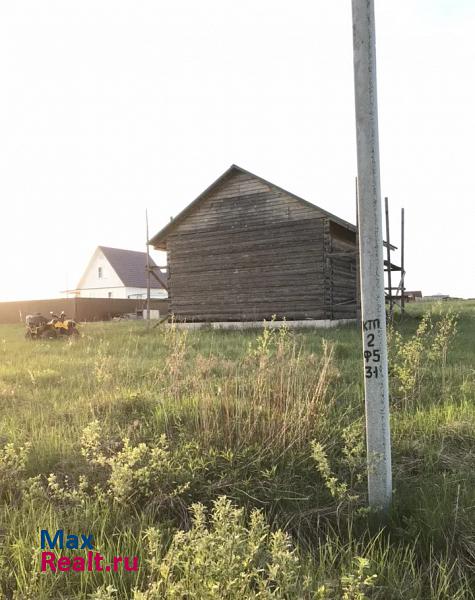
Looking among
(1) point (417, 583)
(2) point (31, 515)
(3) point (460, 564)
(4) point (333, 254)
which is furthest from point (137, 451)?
(4) point (333, 254)

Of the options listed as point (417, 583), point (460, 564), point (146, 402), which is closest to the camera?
point (417, 583)

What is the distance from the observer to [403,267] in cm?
2073

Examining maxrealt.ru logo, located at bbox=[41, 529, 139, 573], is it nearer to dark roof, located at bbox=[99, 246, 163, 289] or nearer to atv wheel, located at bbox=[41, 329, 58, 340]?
atv wheel, located at bbox=[41, 329, 58, 340]

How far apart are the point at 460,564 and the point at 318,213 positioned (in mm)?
14444

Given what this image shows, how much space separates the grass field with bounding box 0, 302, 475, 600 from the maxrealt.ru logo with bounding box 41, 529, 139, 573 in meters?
0.04

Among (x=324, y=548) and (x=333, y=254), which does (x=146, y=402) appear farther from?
(x=333, y=254)

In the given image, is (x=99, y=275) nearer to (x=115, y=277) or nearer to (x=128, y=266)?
(x=115, y=277)

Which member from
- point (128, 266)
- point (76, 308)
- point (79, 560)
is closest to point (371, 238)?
point (79, 560)

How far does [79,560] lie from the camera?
2.22 metres

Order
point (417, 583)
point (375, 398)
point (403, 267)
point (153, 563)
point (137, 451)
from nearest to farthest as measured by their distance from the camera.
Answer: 1. point (153, 563)
2. point (417, 583)
3. point (375, 398)
4. point (137, 451)
5. point (403, 267)

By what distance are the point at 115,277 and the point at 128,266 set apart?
197 centimetres

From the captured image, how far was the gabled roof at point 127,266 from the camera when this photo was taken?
42.0 metres

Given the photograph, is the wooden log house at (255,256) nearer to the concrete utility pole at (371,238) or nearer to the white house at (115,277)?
the concrete utility pole at (371,238)

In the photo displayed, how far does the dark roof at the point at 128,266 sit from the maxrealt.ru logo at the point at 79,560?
131ft
